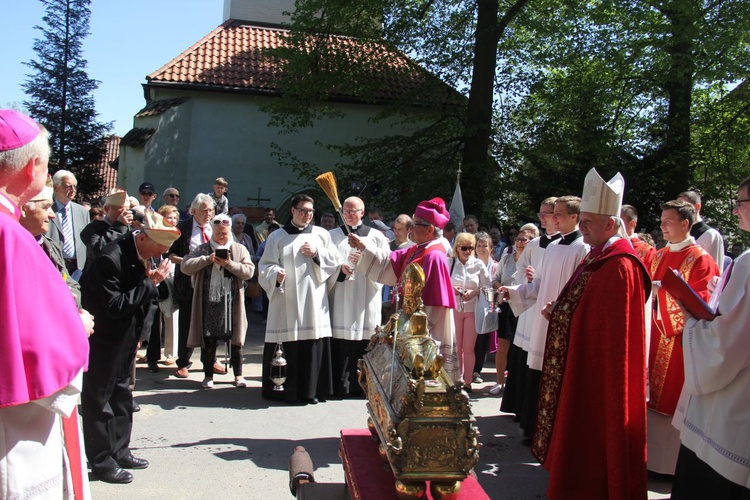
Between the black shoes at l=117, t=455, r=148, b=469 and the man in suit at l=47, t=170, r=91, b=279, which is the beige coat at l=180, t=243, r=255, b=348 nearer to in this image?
the man in suit at l=47, t=170, r=91, b=279

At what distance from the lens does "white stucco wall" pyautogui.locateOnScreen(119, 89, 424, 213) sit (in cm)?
2134

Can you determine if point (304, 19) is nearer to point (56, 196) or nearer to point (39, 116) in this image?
point (56, 196)

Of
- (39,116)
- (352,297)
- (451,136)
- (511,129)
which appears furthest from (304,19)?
(39,116)

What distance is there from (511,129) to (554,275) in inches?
539

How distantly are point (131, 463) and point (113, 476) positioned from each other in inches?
11.1

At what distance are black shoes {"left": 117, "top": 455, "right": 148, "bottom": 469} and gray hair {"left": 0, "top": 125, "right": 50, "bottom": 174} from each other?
314 centimetres

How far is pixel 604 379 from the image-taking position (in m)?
4.26

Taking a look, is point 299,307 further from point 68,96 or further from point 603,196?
point 68,96

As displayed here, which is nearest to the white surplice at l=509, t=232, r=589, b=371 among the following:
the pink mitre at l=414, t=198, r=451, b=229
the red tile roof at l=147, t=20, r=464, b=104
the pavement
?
the pavement

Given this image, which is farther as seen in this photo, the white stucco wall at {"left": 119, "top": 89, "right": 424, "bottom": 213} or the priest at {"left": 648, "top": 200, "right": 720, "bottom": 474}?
the white stucco wall at {"left": 119, "top": 89, "right": 424, "bottom": 213}

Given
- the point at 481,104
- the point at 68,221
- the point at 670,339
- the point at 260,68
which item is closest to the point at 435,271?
the point at 670,339

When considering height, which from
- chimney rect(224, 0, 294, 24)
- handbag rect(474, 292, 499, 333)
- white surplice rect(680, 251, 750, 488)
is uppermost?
chimney rect(224, 0, 294, 24)

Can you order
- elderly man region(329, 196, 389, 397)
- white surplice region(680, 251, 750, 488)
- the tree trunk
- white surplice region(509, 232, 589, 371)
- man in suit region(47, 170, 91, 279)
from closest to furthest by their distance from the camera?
white surplice region(680, 251, 750, 488)
white surplice region(509, 232, 589, 371)
elderly man region(329, 196, 389, 397)
man in suit region(47, 170, 91, 279)
the tree trunk

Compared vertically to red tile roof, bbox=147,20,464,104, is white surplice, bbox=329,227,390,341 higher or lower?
lower
